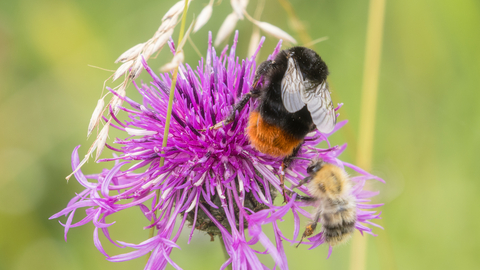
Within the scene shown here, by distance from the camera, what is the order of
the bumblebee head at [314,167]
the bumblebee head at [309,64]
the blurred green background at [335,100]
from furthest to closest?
the blurred green background at [335,100] < the bumblebee head at [314,167] < the bumblebee head at [309,64]

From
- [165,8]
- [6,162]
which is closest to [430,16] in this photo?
[165,8]

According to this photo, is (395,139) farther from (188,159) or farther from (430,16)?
(188,159)

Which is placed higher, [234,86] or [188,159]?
[234,86]

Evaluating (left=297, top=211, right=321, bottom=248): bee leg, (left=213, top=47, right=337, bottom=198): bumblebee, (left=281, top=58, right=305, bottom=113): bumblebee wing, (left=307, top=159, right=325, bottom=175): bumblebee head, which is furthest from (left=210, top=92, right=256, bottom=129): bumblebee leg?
(left=297, top=211, right=321, bottom=248): bee leg

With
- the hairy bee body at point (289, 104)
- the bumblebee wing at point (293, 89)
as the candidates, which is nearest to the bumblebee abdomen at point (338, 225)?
the hairy bee body at point (289, 104)

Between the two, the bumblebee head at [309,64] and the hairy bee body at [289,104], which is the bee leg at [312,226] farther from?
the bumblebee head at [309,64]

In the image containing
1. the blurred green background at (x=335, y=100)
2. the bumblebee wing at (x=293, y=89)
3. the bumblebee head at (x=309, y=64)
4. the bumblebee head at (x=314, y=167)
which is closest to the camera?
the bumblebee wing at (x=293, y=89)
